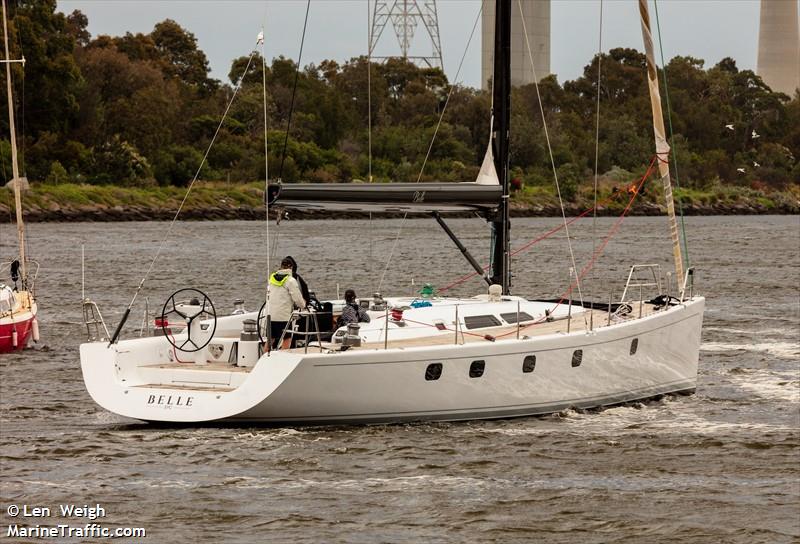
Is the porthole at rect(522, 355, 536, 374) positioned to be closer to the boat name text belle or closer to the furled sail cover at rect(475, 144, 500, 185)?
the furled sail cover at rect(475, 144, 500, 185)

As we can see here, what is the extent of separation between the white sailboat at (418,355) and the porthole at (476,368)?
0.02 meters

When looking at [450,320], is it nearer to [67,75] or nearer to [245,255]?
[245,255]

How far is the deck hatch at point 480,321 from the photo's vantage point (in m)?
20.6

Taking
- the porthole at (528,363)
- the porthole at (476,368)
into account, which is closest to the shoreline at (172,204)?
the porthole at (528,363)

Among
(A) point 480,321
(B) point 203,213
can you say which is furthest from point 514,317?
(B) point 203,213

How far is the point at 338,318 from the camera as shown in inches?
798

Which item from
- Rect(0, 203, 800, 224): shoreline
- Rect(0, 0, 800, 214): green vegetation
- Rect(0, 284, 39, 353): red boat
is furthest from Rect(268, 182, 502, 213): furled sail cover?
Rect(0, 203, 800, 224): shoreline

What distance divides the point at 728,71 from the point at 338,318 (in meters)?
137

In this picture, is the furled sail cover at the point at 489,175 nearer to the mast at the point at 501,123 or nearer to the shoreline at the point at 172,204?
the mast at the point at 501,123

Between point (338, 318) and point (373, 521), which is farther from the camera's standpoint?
point (338, 318)

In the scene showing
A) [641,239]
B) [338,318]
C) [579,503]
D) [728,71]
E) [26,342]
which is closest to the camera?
[579,503]

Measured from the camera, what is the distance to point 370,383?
61.1 feet

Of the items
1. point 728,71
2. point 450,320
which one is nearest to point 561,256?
point 450,320

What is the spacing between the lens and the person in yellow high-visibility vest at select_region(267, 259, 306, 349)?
19297 millimetres
